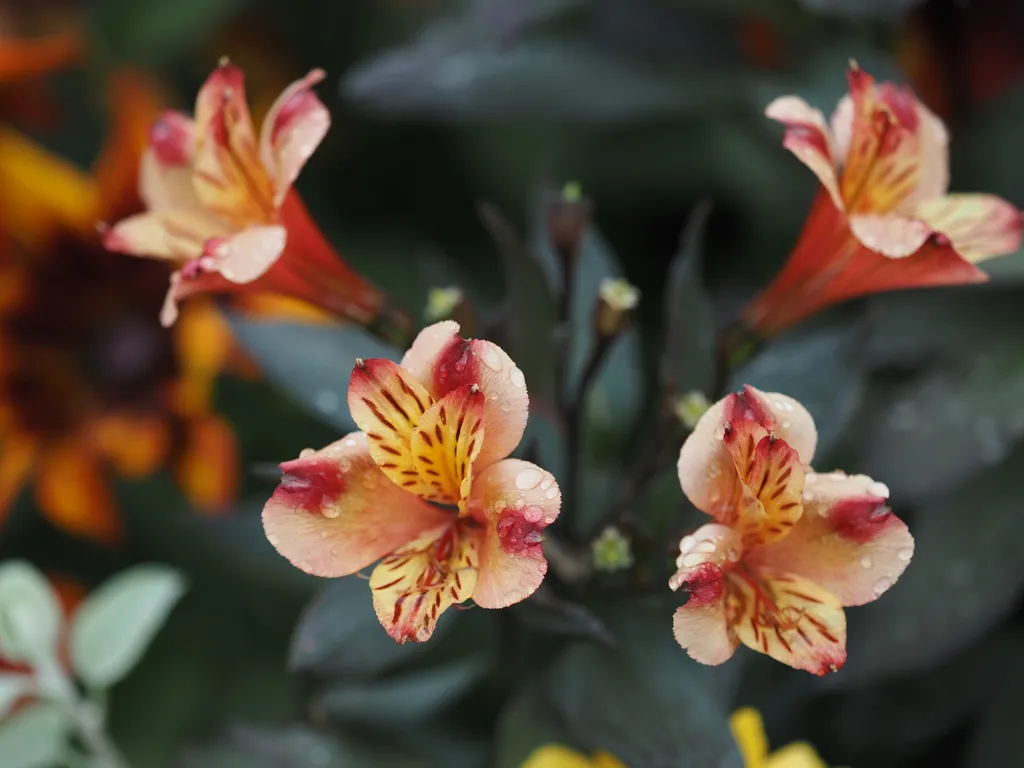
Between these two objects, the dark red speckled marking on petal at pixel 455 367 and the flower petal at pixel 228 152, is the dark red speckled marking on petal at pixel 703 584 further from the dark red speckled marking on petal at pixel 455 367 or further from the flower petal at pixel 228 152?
the flower petal at pixel 228 152

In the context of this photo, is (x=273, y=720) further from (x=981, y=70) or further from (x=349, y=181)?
(x=981, y=70)

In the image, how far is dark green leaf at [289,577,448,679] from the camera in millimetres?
632

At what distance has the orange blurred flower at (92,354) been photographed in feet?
3.11

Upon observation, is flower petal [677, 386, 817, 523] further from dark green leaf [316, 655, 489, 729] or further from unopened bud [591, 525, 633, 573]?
dark green leaf [316, 655, 489, 729]

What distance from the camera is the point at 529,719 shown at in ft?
2.14

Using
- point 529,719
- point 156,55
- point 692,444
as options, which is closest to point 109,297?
point 156,55

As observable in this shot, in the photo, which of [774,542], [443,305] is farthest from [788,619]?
[443,305]

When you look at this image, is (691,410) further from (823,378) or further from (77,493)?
(77,493)

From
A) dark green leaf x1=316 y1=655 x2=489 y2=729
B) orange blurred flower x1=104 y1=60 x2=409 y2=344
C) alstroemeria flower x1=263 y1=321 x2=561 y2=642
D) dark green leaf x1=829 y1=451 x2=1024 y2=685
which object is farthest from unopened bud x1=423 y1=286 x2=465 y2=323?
dark green leaf x1=829 y1=451 x2=1024 y2=685

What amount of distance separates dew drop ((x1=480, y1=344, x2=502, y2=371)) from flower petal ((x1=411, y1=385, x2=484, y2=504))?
2 cm

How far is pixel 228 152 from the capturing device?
1.83 feet

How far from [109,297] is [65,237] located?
103mm

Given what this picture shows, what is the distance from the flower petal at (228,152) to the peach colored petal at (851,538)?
312 mm

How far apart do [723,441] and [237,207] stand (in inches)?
11.3
